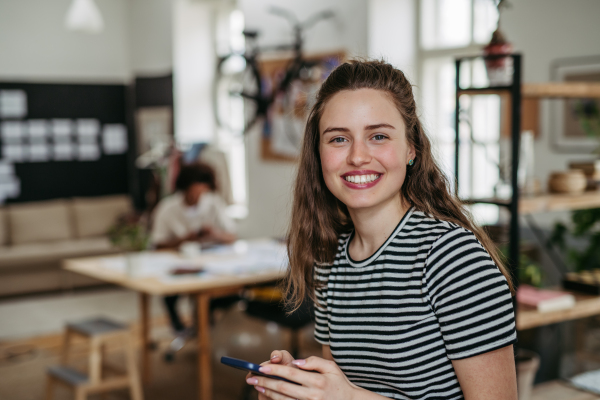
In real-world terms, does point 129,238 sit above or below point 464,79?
below

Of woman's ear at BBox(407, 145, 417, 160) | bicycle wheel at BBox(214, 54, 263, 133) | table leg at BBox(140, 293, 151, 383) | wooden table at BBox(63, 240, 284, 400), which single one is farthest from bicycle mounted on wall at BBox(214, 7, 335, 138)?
woman's ear at BBox(407, 145, 417, 160)

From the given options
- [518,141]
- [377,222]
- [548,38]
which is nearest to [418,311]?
[377,222]

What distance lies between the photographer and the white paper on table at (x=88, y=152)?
822cm

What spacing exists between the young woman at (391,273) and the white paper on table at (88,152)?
7319 mm

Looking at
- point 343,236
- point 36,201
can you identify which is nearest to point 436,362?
point 343,236

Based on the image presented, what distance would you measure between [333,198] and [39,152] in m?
7.23

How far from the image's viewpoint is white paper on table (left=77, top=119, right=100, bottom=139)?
820 centimetres

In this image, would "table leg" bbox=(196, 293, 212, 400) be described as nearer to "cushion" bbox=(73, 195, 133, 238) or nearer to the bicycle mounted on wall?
the bicycle mounted on wall

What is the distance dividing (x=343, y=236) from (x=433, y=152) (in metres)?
0.30

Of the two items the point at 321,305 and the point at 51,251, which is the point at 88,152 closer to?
the point at 51,251

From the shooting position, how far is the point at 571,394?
222 centimetres

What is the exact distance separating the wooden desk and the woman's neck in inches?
49.2

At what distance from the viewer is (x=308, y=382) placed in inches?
46.6

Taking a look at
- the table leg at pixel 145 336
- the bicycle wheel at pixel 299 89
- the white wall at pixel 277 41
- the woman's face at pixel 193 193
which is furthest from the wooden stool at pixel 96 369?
the bicycle wheel at pixel 299 89
